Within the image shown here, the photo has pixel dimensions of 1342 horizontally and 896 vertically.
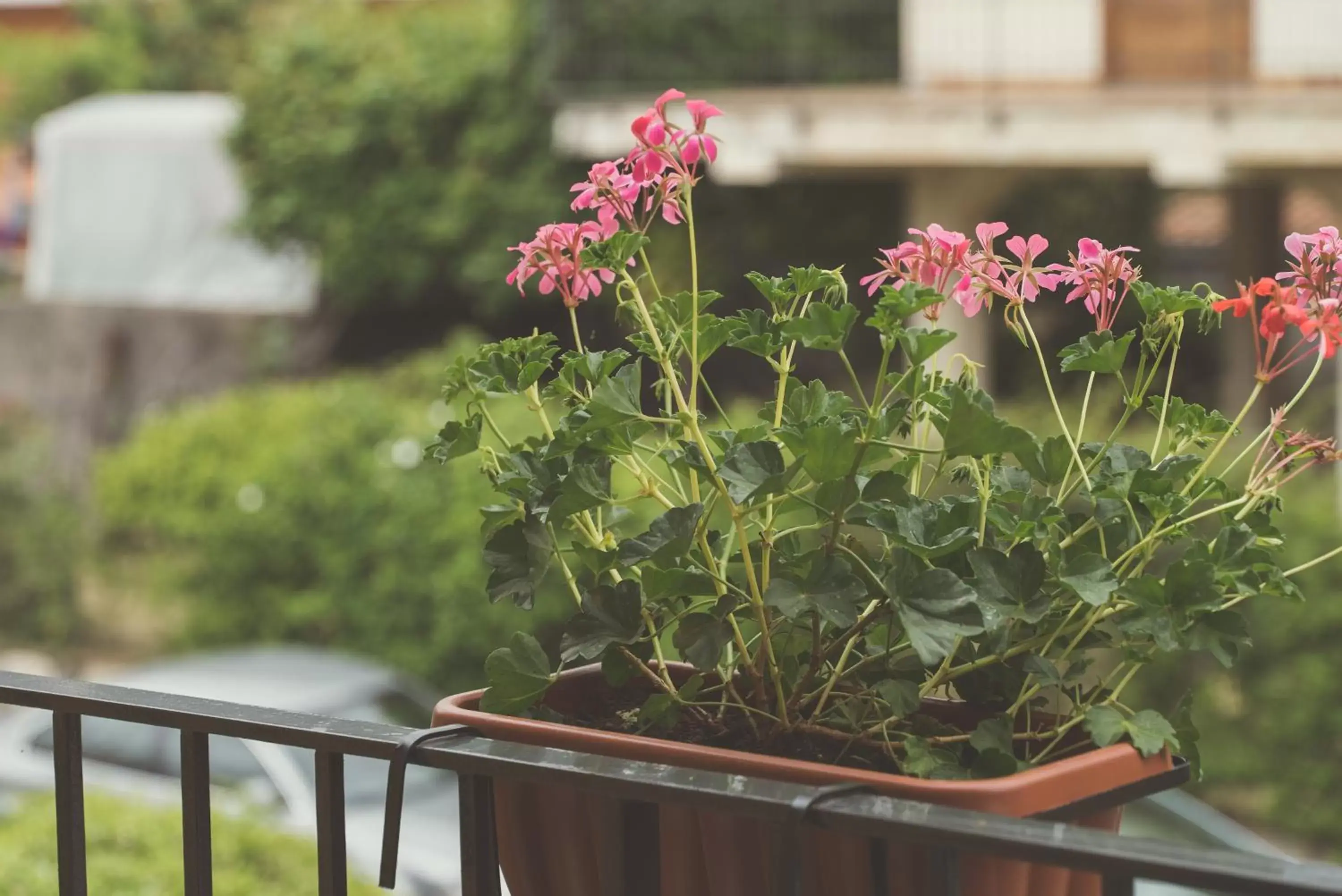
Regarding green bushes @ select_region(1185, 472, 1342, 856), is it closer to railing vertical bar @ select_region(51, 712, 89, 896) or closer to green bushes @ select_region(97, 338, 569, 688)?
green bushes @ select_region(97, 338, 569, 688)

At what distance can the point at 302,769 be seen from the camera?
16.8 feet

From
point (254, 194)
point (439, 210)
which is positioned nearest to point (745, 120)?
point (439, 210)

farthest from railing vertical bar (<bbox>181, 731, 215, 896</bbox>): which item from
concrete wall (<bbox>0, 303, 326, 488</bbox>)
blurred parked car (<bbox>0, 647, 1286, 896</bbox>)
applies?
concrete wall (<bbox>0, 303, 326, 488</bbox>)

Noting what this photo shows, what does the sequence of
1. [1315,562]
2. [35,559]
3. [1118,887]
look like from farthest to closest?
[35,559]
[1315,562]
[1118,887]

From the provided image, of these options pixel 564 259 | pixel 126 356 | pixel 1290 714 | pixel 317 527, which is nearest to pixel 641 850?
pixel 564 259

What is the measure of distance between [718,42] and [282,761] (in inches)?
280

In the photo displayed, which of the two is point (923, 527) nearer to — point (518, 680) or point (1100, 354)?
point (1100, 354)

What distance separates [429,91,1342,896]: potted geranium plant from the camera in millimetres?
855

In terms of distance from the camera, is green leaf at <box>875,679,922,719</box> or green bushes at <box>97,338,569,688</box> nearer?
green leaf at <box>875,679,922,719</box>

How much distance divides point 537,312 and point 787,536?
33.2 ft

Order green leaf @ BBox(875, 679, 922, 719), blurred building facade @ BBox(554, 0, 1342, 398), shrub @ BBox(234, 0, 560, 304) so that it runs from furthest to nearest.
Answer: shrub @ BBox(234, 0, 560, 304) → blurred building facade @ BBox(554, 0, 1342, 398) → green leaf @ BBox(875, 679, 922, 719)

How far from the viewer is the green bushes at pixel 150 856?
314cm

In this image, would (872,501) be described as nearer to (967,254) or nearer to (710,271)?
(967,254)

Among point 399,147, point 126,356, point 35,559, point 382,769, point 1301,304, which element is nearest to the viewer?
point 1301,304
